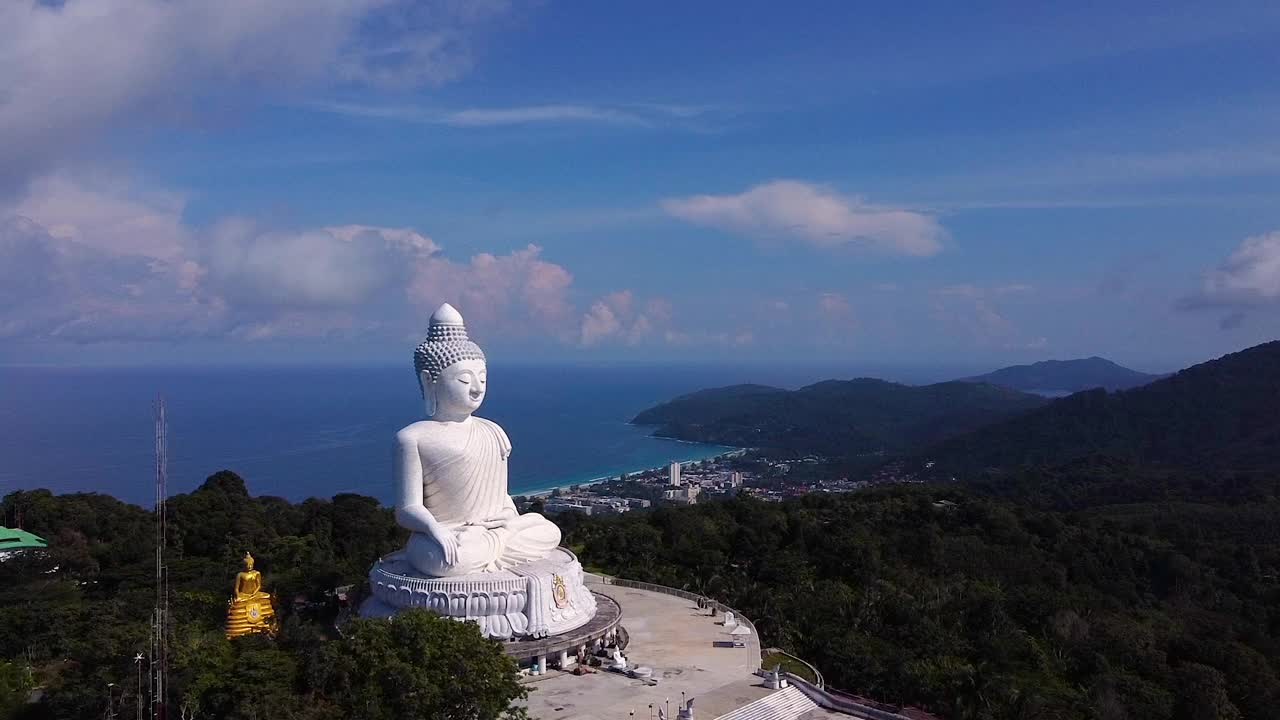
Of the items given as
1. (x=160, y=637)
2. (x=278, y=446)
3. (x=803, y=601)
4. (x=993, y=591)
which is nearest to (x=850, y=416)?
(x=278, y=446)

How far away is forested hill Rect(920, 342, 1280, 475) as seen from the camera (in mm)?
63538

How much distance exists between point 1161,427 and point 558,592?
→ 229ft

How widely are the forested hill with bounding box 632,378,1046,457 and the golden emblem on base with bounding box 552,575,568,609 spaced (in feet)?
265

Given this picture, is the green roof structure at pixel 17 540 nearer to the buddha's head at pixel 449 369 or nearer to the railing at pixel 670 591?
the buddha's head at pixel 449 369

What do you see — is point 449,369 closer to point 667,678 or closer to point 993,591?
point 667,678

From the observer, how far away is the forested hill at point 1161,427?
63.5m

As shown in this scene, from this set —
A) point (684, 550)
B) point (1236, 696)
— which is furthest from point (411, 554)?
point (1236, 696)

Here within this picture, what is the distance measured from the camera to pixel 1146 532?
35.4 metres

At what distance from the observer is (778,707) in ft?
50.9

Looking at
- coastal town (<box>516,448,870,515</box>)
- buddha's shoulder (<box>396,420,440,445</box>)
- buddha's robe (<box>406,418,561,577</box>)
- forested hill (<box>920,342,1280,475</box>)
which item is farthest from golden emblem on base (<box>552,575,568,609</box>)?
forested hill (<box>920,342,1280,475</box>)

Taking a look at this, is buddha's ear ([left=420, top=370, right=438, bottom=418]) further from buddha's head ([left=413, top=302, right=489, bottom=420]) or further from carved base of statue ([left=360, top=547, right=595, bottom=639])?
carved base of statue ([left=360, top=547, right=595, bottom=639])

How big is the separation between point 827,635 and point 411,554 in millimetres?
9297

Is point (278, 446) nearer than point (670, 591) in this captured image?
No

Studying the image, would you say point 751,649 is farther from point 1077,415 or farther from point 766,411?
point 766,411
